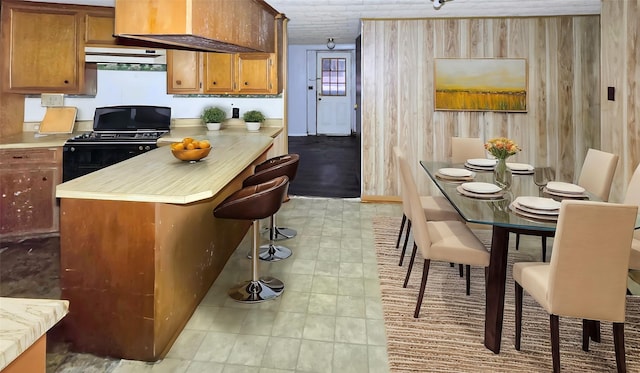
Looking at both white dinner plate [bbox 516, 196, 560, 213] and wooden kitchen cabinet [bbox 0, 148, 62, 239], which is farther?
wooden kitchen cabinet [bbox 0, 148, 62, 239]

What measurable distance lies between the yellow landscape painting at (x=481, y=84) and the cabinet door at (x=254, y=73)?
2011 millimetres

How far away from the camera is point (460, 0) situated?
407 centimetres

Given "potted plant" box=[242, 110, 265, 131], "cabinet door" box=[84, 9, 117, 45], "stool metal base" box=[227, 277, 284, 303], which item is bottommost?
"stool metal base" box=[227, 277, 284, 303]

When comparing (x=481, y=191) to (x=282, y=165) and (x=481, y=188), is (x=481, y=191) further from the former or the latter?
(x=282, y=165)

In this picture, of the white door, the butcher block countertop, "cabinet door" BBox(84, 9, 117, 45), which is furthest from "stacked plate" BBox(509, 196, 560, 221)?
the white door

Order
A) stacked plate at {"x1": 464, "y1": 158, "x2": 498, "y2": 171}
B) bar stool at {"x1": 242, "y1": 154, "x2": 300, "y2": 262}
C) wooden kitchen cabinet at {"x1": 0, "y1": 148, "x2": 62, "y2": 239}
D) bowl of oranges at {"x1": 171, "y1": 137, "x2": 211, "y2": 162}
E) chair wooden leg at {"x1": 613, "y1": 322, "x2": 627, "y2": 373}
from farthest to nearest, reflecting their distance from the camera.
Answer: wooden kitchen cabinet at {"x1": 0, "y1": 148, "x2": 62, "y2": 239}
stacked plate at {"x1": 464, "y1": 158, "x2": 498, "y2": 171}
bar stool at {"x1": 242, "y1": 154, "x2": 300, "y2": 262}
bowl of oranges at {"x1": 171, "y1": 137, "x2": 211, "y2": 162}
chair wooden leg at {"x1": 613, "y1": 322, "x2": 627, "y2": 373}

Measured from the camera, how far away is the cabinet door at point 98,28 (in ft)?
13.5

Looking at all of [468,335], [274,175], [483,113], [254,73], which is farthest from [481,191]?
[254,73]

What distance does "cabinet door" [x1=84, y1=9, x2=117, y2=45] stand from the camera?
410 cm

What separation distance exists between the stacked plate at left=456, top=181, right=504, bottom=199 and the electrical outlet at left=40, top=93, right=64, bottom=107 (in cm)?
426

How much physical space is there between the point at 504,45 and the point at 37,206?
5222 millimetres

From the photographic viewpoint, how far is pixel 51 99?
4422mm

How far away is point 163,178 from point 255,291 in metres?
0.95

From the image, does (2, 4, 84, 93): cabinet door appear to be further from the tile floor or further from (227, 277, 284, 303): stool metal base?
(227, 277, 284, 303): stool metal base
